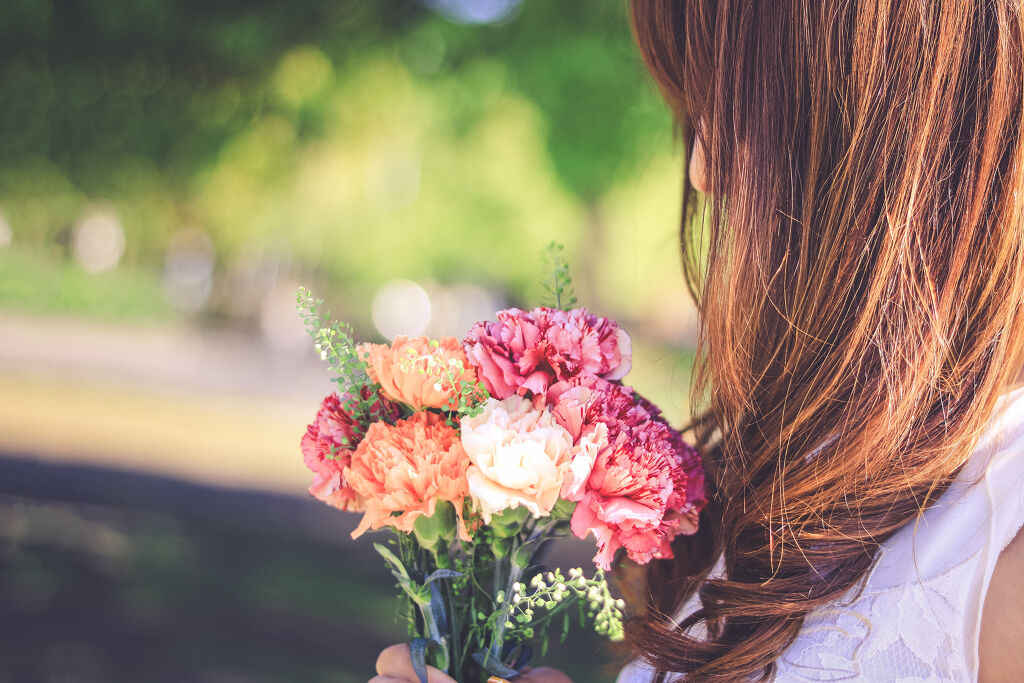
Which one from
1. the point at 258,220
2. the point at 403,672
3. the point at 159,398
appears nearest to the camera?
the point at 403,672

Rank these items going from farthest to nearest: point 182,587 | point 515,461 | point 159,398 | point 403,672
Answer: point 159,398
point 182,587
point 403,672
point 515,461

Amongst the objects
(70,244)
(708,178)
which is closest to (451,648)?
(708,178)

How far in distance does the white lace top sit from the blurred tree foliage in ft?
17.4

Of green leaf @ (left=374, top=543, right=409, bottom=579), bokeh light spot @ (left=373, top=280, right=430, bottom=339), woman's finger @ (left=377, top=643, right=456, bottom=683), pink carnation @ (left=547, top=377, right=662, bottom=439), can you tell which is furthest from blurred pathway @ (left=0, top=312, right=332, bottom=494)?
pink carnation @ (left=547, top=377, right=662, bottom=439)

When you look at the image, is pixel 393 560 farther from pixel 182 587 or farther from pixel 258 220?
pixel 258 220

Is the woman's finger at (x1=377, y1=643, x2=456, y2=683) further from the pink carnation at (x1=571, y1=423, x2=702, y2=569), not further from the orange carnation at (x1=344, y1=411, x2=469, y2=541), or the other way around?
the pink carnation at (x1=571, y1=423, x2=702, y2=569)

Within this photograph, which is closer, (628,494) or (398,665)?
(628,494)

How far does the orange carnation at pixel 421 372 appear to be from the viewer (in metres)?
1.28

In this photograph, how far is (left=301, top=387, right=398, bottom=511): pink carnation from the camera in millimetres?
1362

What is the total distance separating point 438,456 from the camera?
1232 mm

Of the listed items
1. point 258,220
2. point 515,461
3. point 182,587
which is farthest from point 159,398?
point 515,461

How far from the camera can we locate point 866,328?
1268 mm

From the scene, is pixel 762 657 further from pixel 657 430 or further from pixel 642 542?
pixel 657 430

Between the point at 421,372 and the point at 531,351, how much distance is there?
172 millimetres
